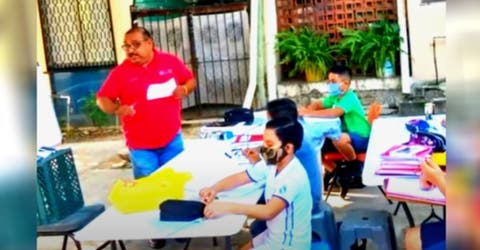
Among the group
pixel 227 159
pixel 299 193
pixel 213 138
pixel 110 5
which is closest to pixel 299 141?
pixel 299 193

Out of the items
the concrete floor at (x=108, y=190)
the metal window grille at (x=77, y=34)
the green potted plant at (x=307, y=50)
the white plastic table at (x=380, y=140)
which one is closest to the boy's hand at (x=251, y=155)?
the concrete floor at (x=108, y=190)

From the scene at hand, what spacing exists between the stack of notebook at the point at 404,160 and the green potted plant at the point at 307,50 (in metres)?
3.74

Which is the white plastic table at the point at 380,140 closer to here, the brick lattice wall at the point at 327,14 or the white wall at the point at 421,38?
the white wall at the point at 421,38

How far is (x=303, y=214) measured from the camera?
7.82ft

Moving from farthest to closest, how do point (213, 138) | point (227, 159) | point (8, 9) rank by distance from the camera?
point (213, 138)
point (227, 159)
point (8, 9)

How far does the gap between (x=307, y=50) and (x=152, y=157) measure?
11.2ft

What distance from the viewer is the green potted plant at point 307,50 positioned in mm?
6754

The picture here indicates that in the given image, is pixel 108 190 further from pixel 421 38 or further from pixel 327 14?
pixel 421 38

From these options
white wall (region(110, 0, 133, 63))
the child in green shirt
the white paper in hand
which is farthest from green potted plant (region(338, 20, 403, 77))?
the white paper in hand

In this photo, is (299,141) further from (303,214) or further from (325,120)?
(325,120)

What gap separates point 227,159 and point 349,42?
3850mm

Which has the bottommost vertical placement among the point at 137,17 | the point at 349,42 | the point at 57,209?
the point at 57,209

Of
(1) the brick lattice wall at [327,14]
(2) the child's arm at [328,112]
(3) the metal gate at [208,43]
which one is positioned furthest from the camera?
(3) the metal gate at [208,43]

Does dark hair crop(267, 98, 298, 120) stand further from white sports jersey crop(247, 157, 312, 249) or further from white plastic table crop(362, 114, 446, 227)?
white plastic table crop(362, 114, 446, 227)
